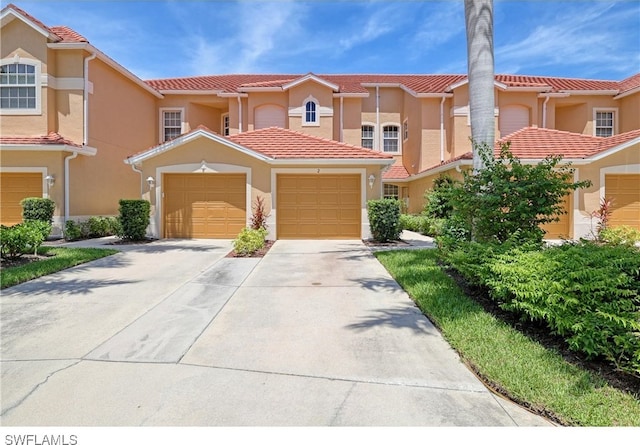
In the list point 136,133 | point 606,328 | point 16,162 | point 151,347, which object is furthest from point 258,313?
point 136,133

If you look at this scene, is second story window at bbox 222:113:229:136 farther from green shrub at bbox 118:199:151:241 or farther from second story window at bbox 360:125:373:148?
green shrub at bbox 118:199:151:241

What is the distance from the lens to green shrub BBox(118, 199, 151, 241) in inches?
532

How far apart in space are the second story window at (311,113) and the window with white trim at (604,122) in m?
16.3

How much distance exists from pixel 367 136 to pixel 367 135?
0.07m

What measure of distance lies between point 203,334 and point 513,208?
5296 millimetres

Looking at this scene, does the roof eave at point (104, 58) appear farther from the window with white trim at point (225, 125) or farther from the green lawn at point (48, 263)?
the green lawn at point (48, 263)

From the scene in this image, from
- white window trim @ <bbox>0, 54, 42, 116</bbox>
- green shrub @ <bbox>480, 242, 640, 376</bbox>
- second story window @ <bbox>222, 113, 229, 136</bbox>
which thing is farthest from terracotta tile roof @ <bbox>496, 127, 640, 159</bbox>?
white window trim @ <bbox>0, 54, 42, 116</bbox>

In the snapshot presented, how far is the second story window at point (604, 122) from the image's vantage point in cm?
2209

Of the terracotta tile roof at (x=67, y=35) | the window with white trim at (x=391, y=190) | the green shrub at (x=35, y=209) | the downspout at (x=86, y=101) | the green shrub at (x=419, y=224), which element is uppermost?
the terracotta tile roof at (x=67, y=35)

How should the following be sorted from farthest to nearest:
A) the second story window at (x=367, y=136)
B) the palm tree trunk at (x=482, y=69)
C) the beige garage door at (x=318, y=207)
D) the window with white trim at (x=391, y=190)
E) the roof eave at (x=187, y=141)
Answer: the window with white trim at (x=391, y=190), the second story window at (x=367, y=136), the beige garage door at (x=318, y=207), the roof eave at (x=187, y=141), the palm tree trunk at (x=482, y=69)

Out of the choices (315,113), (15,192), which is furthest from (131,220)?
(315,113)

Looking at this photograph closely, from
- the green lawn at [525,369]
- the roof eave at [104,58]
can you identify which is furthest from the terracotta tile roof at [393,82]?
the green lawn at [525,369]

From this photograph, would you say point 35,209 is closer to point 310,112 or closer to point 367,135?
point 310,112

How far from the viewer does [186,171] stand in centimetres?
1445
